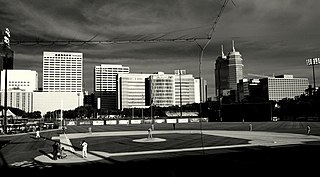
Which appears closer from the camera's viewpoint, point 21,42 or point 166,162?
point 166,162

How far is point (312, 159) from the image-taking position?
22125 millimetres

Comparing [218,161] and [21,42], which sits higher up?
[21,42]

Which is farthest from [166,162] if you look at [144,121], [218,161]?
[144,121]

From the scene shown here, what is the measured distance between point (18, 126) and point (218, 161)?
61.7 meters

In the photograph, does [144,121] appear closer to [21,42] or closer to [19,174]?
[21,42]

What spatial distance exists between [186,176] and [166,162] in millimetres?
5820

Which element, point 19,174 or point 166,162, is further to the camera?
point 166,162

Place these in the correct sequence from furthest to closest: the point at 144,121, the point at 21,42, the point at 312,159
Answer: the point at 144,121
the point at 21,42
the point at 312,159

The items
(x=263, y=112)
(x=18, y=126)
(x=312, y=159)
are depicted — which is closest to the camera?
(x=312, y=159)

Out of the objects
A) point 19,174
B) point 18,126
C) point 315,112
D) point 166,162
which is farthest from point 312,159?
point 315,112

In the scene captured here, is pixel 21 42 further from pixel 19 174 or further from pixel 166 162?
pixel 166 162

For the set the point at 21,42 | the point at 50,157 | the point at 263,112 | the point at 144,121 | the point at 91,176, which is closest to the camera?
the point at 91,176

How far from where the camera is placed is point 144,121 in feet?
325

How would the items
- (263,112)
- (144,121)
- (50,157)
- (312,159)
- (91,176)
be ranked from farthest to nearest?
(263,112) → (144,121) → (50,157) → (312,159) → (91,176)
